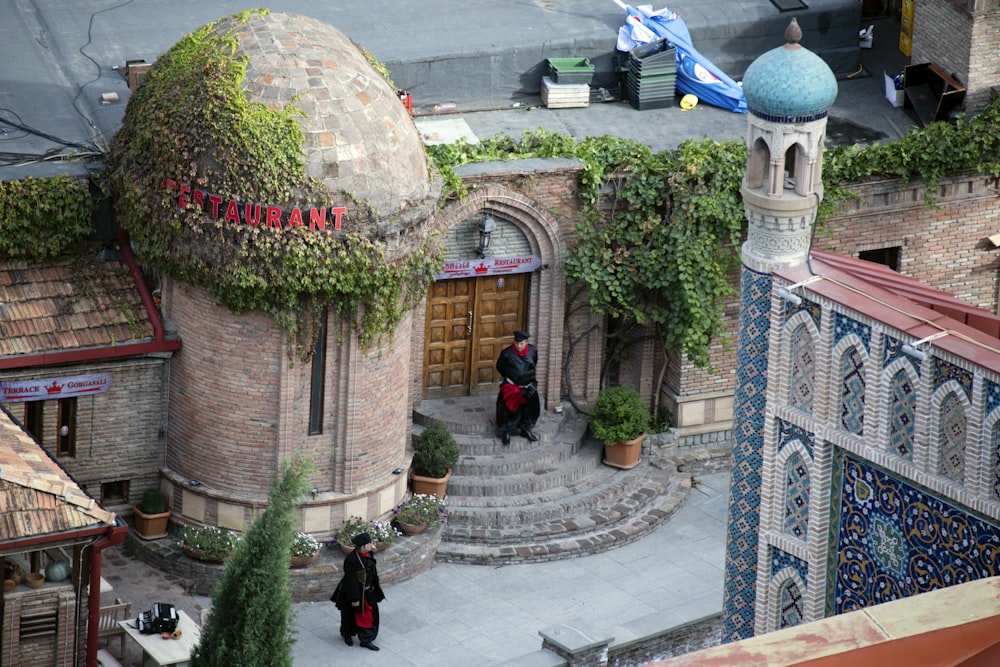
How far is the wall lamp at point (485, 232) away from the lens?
1262 inches

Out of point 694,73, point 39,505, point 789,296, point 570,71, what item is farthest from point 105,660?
point 694,73

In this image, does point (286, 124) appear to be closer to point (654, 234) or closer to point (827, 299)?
point (654, 234)

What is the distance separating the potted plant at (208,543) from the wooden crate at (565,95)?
8.89 m

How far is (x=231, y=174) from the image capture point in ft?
94.4

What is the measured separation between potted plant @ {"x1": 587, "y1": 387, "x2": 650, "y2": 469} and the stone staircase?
0.22 meters

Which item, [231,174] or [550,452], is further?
[550,452]

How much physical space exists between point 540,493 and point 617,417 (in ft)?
5.53

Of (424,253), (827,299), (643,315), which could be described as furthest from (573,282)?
(827,299)

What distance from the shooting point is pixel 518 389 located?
3219cm

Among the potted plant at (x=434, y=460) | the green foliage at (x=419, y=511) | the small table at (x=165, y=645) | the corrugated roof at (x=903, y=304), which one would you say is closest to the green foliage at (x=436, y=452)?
the potted plant at (x=434, y=460)

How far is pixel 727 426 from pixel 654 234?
12.1ft

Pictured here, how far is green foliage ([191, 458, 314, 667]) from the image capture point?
22812 millimetres

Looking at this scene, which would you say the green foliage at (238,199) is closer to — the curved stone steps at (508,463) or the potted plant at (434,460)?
the potted plant at (434,460)

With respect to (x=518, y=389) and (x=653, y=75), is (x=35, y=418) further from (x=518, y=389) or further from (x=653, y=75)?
(x=653, y=75)
